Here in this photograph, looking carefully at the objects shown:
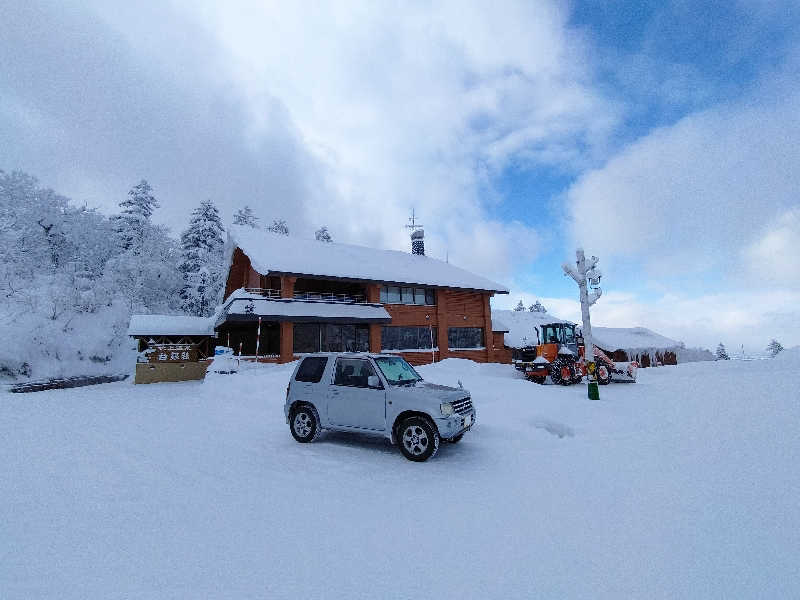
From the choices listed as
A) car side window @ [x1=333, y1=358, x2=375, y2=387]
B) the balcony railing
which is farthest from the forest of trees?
car side window @ [x1=333, y1=358, x2=375, y2=387]

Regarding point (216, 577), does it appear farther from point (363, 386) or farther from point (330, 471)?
point (363, 386)

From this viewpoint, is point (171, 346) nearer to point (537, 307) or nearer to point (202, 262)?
point (202, 262)

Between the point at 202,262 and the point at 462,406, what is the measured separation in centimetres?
4362

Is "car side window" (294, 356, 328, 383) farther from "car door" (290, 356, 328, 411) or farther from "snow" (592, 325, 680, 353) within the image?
"snow" (592, 325, 680, 353)

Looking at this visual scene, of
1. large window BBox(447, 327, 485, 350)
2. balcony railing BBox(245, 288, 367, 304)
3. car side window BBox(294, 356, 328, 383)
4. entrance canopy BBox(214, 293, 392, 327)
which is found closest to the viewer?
car side window BBox(294, 356, 328, 383)

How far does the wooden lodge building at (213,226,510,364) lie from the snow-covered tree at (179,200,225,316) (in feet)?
37.1

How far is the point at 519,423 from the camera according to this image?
9.59m

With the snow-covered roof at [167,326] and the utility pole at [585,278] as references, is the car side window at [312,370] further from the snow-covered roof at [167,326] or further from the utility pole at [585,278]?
the snow-covered roof at [167,326]

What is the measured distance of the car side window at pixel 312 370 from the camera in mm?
8396

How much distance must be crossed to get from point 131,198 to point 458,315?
142 ft

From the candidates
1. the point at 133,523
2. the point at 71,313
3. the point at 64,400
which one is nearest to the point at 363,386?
the point at 133,523

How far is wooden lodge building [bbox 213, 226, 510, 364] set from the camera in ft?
79.0

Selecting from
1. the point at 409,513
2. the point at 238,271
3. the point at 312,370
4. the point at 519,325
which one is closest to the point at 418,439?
the point at 409,513

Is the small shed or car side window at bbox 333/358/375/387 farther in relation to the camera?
the small shed
